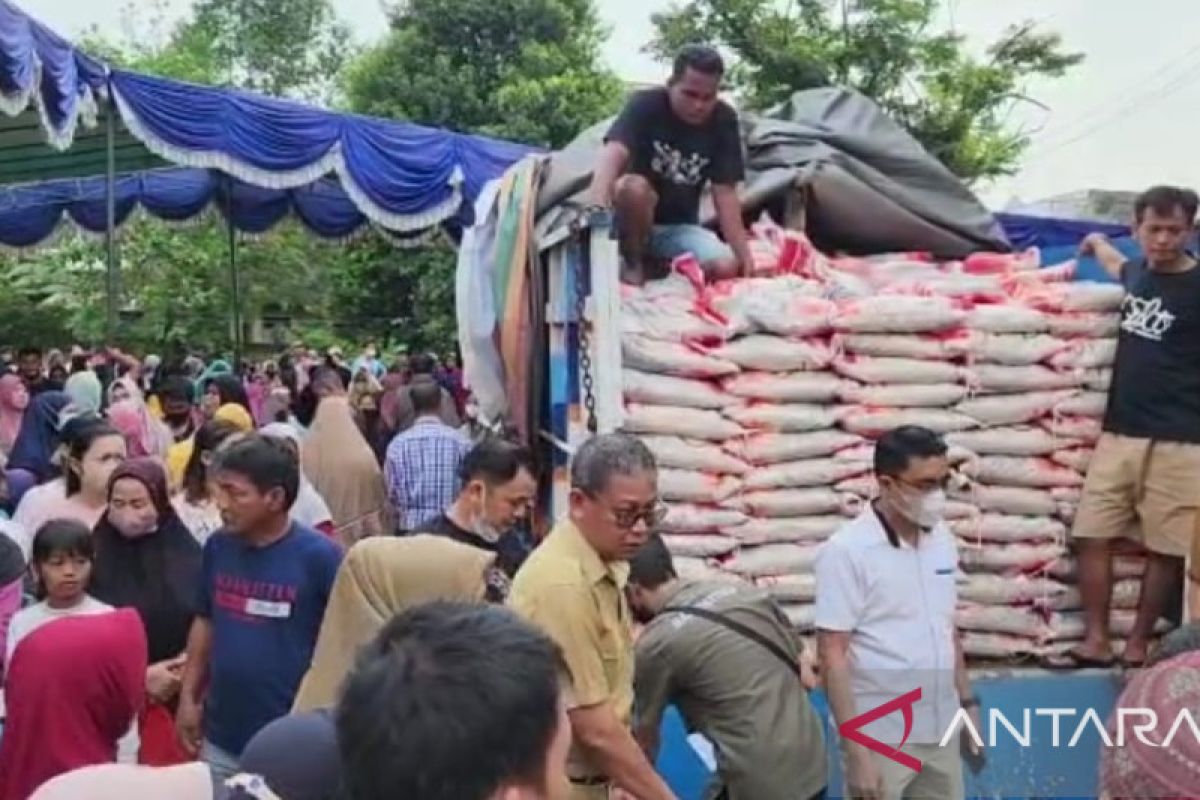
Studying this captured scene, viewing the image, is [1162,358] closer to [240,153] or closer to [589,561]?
[589,561]

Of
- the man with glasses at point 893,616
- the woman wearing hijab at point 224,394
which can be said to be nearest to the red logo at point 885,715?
the man with glasses at point 893,616

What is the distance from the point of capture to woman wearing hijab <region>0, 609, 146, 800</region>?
12.1 feet

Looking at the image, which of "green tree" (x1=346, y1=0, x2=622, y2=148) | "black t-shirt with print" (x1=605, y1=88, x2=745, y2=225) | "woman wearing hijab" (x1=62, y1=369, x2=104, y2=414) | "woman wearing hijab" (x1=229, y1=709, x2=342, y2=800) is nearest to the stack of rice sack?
"black t-shirt with print" (x1=605, y1=88, x2=745, y2=225)

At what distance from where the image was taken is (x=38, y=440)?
7.75m

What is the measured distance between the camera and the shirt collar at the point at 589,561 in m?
3.32

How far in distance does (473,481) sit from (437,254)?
62.1ft

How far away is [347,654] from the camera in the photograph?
3.63 metres

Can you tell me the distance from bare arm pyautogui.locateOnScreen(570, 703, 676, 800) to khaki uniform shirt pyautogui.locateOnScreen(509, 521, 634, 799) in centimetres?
3

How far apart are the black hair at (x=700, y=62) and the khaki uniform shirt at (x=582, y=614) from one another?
91.0 inches

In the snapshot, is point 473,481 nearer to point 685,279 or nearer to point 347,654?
point 347,654

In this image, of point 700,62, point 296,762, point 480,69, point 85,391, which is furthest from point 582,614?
point 480,69

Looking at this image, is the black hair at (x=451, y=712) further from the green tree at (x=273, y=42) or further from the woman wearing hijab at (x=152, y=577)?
the green tree at (x=273, y=42)

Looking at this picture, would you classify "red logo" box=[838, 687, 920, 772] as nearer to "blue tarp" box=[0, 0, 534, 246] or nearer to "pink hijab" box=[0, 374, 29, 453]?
"blue tarp" box=[0, 0, 534, 246]

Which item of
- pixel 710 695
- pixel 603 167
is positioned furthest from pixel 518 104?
pixel 710 695
